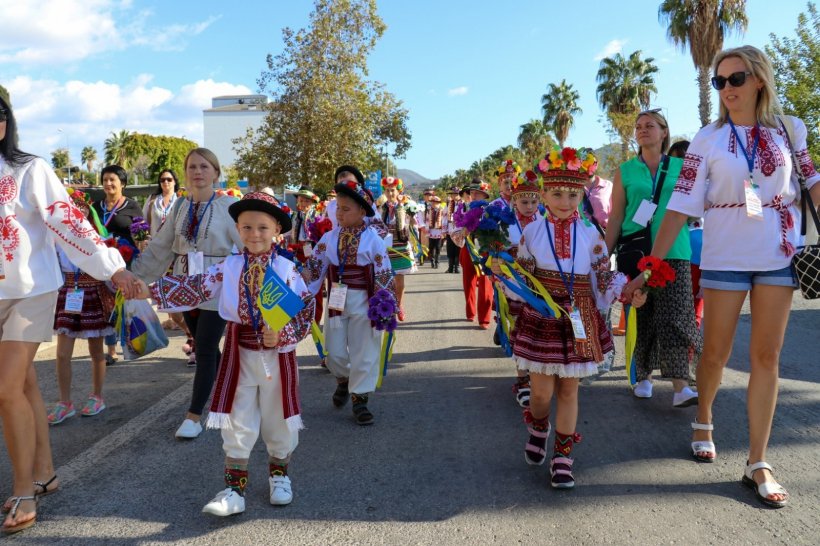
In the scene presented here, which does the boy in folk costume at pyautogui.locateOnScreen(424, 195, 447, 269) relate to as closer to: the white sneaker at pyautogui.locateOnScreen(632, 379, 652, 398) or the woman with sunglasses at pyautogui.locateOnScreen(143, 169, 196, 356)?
the woman with sunglasses at pyautogui.locateOnScreen(143, 169, 196, 356)

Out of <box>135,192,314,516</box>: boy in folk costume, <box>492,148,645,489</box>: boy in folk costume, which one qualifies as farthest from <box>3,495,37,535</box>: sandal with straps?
<box>492,148,645,489</box>: boy in folk costume

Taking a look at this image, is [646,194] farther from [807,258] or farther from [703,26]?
[703,26]

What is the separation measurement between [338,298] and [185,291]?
1.69 meters

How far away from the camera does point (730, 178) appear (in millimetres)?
3482

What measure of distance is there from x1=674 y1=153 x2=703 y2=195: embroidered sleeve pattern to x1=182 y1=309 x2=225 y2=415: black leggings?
3375mm

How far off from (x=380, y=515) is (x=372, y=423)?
4.88 feet

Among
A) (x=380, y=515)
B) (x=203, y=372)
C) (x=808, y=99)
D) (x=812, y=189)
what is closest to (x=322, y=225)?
(x=203, y=372)

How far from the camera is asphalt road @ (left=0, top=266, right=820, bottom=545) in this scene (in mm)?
3051

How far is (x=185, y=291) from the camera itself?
3.40 m

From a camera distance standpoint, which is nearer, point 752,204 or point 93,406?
point 752,204

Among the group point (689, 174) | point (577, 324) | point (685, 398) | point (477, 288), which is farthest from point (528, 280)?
point (477, 288)

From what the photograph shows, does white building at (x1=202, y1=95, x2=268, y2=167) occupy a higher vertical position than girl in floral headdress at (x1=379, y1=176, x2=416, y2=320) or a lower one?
higher

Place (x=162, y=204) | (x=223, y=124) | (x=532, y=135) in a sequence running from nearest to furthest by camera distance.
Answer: (x=162, y=204)
(x=532, y=135)
(x=223, y=124)

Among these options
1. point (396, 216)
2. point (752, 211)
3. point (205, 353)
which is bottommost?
point (205, 353)
